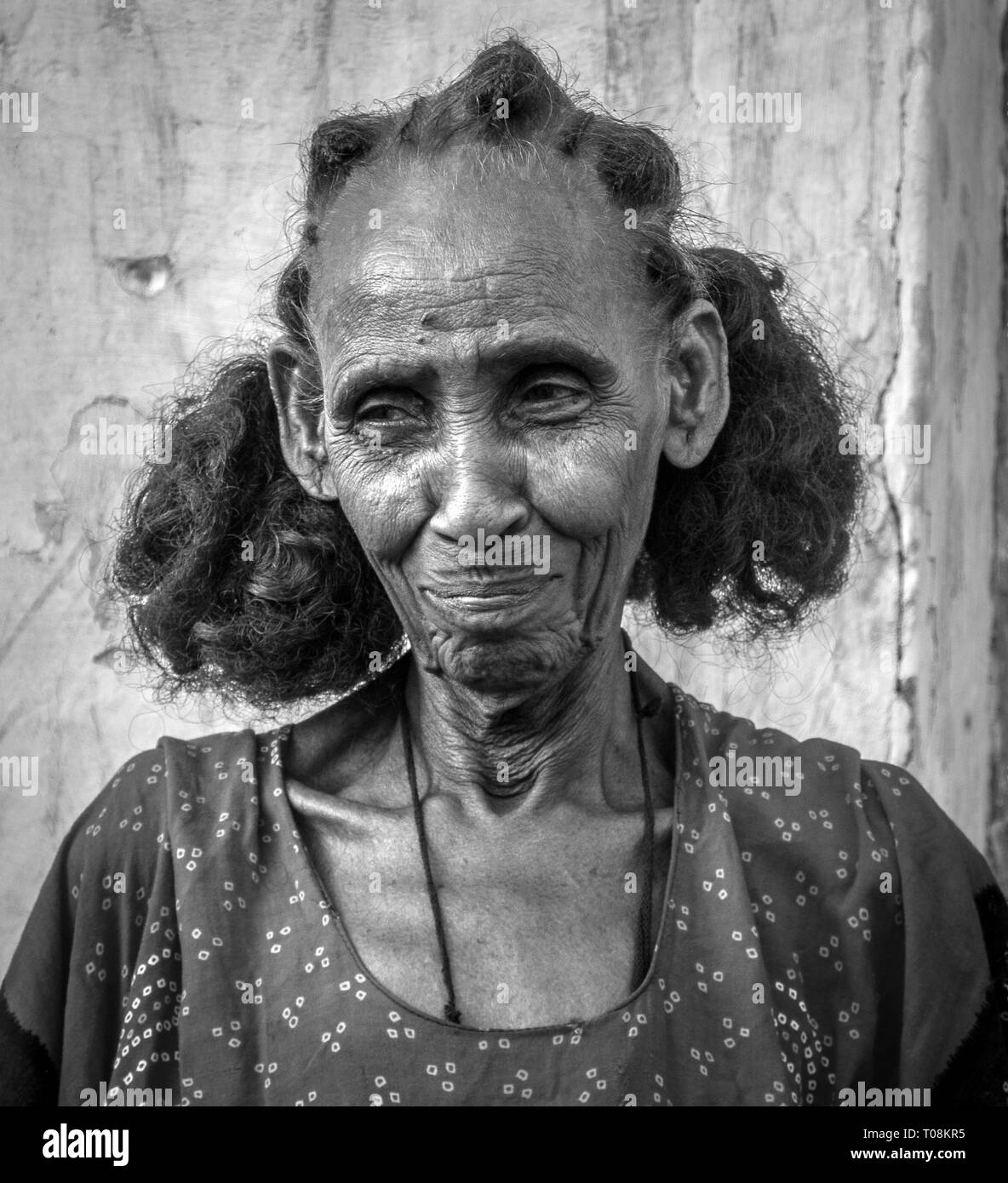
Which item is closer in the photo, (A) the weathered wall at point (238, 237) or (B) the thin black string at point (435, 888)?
(B) the thin black string at point (435, 888)

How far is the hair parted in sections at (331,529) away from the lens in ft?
8.55

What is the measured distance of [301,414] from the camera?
2498mm

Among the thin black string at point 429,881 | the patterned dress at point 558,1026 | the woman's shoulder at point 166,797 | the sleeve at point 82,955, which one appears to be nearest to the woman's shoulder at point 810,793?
the patterned dress at point 558,1026

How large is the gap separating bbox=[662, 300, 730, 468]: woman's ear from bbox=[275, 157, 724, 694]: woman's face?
0.12 meters

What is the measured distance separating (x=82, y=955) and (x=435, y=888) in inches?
21.6

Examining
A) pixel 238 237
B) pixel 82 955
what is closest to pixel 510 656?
pixel 82 955

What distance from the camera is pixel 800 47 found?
3.26 meters

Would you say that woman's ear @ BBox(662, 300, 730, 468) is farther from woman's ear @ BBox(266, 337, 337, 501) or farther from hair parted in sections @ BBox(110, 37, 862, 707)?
woman's ear @ BBox(266, 337, 337, 501)

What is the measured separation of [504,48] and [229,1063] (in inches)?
59.9

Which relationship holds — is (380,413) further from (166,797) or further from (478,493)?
(166,797)

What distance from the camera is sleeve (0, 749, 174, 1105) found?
234 centimetres

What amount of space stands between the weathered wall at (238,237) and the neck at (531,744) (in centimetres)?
93

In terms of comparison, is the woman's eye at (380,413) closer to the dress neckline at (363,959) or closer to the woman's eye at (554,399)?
the woman's eye at (554,399)

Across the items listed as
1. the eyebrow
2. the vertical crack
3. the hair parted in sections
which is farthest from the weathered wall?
the eyebrow
